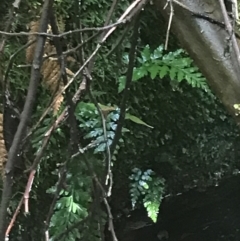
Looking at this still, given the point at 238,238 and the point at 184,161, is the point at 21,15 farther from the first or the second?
the point at 238,238

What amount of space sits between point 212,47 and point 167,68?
0.55 meters

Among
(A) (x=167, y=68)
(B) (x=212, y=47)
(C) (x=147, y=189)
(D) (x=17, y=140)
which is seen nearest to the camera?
(D) (x=17, y=140)

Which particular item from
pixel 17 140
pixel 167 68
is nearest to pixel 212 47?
pixel 17 140

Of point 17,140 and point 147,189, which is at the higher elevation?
point 147,189

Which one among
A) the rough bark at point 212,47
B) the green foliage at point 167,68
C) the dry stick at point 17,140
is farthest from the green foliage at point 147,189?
the dry stick at point 17,140

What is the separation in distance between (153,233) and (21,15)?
2.44ft

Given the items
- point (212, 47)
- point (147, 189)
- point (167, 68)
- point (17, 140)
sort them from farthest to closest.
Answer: point (147, 189)
point (167, 68)
point (212, 47)
point (17, 140)

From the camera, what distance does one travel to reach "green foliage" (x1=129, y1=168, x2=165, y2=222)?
1.29 m

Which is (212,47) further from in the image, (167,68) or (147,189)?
(147,189)

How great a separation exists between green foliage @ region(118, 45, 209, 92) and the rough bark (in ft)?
1.59

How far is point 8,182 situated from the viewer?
0.50 m

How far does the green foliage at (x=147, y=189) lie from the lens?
1.29 meters

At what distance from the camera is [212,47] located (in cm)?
68

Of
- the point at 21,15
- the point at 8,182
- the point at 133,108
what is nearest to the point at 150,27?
the point at 133,108
